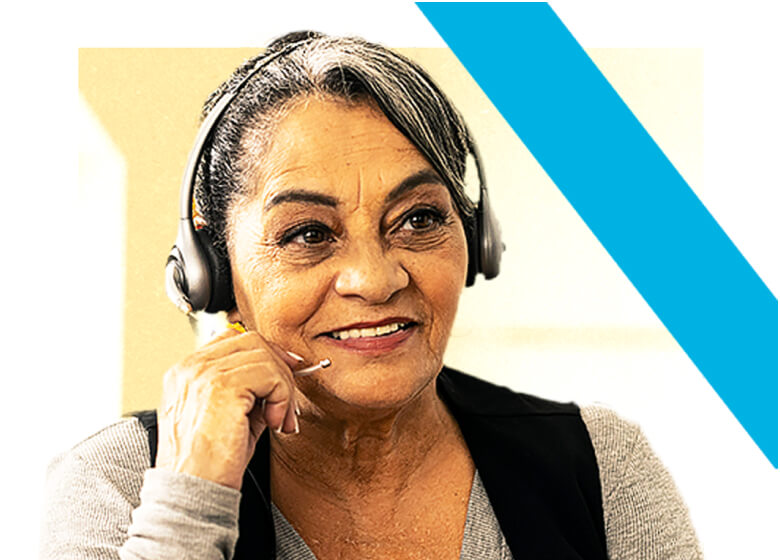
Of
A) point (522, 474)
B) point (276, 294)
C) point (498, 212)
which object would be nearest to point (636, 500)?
point (522, 474)

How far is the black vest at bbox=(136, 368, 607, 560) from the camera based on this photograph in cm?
147

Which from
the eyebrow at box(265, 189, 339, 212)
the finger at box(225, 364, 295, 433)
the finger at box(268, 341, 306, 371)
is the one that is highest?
the eyebrow at box(265, 189, 339, 212)

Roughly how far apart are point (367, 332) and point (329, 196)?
22 centimetres

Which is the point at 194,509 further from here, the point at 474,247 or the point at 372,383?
the point at 474,247

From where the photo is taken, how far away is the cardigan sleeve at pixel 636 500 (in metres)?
1.55

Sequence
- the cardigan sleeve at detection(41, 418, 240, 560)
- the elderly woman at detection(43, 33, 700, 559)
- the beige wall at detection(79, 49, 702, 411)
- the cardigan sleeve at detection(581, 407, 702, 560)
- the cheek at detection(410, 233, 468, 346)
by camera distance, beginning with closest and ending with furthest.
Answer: the cardigan sleeve at detection(41, 418, 240, 560) < the elderly woman at detection(43, 33, 700, 559) < the cheek at detection(410, 233, 468, 346) < the cardigan sleeve at detection(581, 407, 702, 560) < the beige wall at detection(79, 49, 702, 411)

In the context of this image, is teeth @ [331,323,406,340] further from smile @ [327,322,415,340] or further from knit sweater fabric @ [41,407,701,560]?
knit sweater fabric @ [41,407,701,560]

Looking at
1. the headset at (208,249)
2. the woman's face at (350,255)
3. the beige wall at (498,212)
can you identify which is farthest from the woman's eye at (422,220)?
the beige wall at (498,212)

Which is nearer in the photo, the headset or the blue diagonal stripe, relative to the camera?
the headset

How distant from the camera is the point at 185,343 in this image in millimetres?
2412

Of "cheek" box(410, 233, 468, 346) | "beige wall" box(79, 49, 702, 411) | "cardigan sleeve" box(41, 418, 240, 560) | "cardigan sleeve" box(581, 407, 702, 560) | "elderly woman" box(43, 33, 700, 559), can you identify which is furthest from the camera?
"beige wall" box(79, 49, 702, 411)

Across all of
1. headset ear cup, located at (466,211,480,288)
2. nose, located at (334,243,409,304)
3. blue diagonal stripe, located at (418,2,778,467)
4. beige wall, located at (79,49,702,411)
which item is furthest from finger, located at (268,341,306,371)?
blue diagonal stripe, located at (418,2,778,467)

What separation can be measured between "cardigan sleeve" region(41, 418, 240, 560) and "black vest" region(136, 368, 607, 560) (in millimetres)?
56

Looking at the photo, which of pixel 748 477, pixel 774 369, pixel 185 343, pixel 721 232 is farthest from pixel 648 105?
pixel 185 343
